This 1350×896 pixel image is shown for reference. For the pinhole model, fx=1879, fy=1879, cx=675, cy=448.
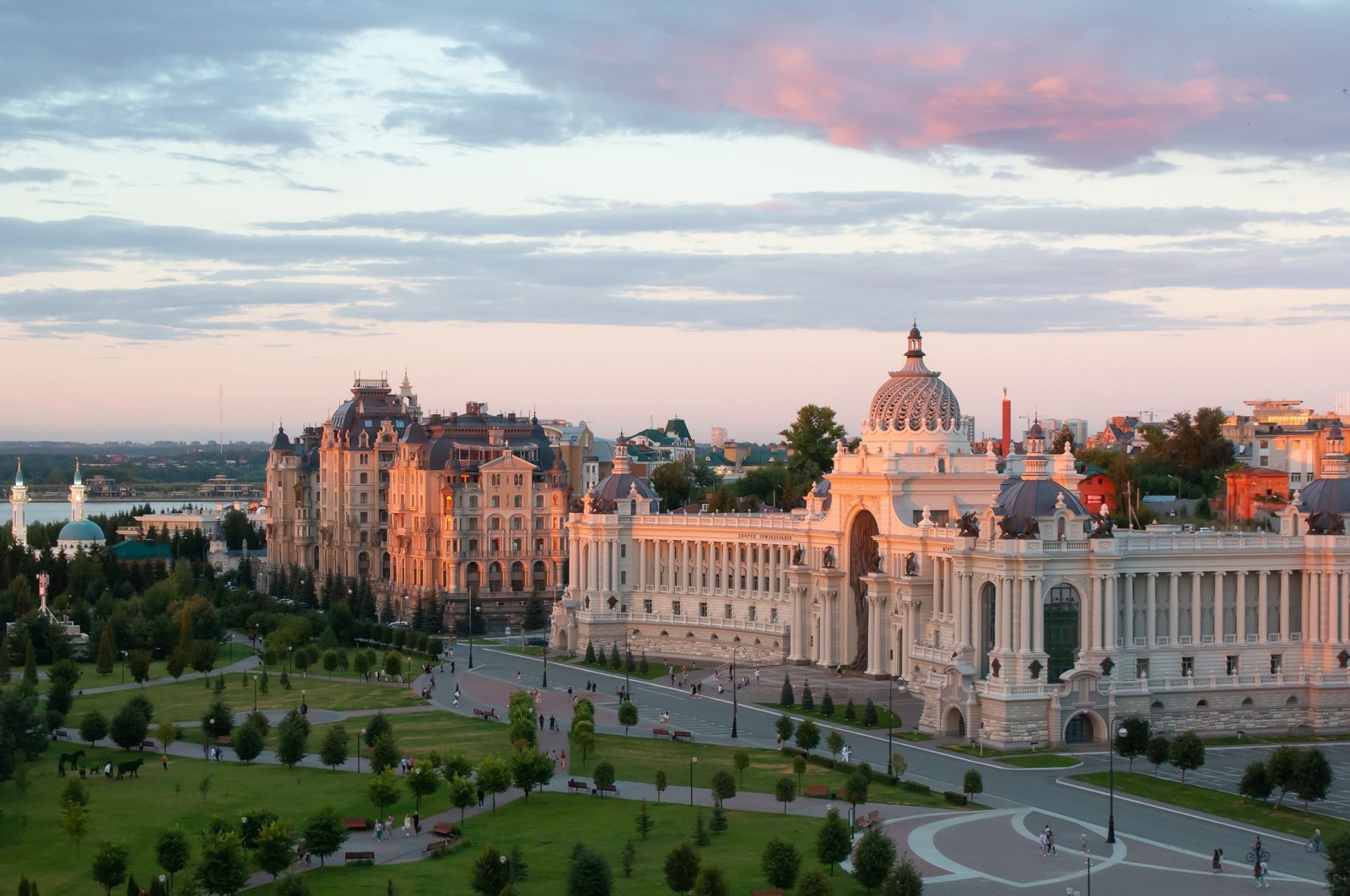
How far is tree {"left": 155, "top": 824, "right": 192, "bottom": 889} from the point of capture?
62.9 m

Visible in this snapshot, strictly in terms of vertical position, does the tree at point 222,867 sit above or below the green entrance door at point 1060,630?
below

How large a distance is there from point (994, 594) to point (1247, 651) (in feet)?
48.1

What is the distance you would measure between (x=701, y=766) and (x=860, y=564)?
34.2 metres

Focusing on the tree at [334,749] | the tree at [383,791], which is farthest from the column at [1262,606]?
the tree at [383,791]

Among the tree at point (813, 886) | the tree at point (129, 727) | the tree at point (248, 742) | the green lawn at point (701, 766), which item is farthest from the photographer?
the tree at point (129, 727)

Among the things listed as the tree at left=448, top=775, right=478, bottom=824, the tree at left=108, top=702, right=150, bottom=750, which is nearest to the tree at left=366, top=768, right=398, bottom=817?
the tree at left=448, top=775, right=478, bottom=824

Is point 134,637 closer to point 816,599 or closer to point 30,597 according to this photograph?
point 30,597

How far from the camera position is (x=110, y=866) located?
2440 inches

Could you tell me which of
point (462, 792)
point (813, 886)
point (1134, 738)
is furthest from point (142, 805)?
point (1134, 738)

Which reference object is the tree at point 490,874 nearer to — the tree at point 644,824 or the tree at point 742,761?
the tree at point 644,824

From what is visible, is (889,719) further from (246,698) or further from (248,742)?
(246,698)

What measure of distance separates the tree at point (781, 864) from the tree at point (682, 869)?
242cm

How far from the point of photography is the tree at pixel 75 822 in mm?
67875

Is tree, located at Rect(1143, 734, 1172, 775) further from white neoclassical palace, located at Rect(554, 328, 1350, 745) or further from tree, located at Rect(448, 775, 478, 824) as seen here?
tree, located at Rect(448, 775, 478, 824)
